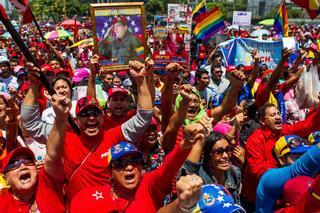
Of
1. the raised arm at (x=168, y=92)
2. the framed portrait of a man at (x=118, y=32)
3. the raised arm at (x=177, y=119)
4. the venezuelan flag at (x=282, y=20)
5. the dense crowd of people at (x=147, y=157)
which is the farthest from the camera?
the venezuelan flag at (x=282, y=20)

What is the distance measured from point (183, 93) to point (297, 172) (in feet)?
3.91

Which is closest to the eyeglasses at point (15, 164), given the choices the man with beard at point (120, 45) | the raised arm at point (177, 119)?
the raised arm at point (177, 119)

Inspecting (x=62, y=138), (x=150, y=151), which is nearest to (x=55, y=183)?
(x=62, y=138)

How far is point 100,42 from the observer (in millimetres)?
4266

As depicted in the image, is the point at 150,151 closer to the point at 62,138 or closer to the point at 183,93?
the point at 183,93

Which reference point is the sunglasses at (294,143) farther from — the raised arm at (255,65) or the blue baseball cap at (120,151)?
the raised arm at (255,65)

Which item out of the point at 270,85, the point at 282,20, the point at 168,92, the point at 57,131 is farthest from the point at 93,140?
the point at 282,20

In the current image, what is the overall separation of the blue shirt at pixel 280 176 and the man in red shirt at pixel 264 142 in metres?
0.77

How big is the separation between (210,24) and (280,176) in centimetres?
636

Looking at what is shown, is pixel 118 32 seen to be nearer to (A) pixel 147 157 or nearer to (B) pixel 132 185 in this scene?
(A) pixel 147 157

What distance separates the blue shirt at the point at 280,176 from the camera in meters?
2.15

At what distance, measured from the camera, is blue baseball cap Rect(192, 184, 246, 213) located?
6.27 feet

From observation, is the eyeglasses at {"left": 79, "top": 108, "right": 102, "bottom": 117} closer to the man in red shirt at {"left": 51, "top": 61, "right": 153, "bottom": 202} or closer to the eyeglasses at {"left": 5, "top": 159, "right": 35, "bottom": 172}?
the man in red shirt at {"left": 51, "top": 61, "right": 153, "bottom": 202}

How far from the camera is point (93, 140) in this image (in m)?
3.07
